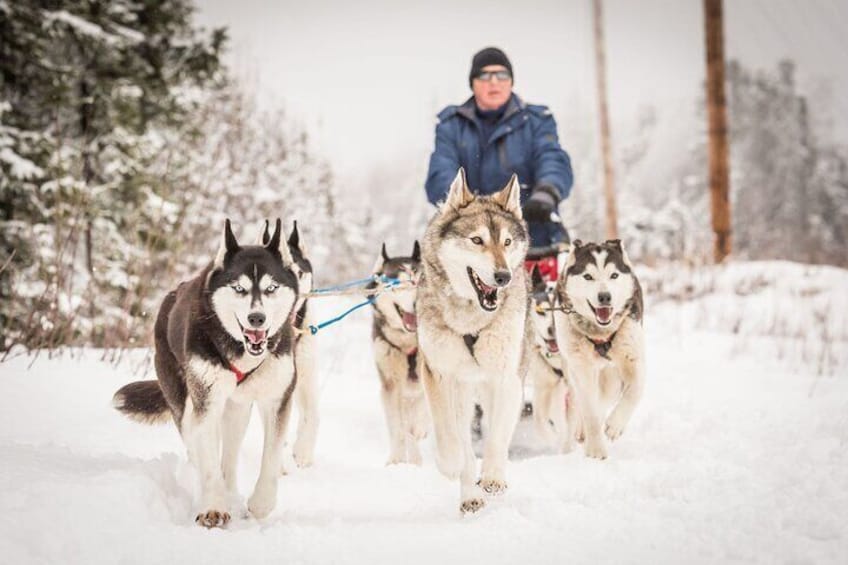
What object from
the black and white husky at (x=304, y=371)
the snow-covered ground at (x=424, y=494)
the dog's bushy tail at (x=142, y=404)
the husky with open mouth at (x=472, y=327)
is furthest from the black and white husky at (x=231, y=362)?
the black and white husky at (x=304, y=371)

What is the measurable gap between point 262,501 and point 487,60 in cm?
354

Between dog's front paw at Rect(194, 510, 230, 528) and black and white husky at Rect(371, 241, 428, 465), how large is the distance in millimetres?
2153

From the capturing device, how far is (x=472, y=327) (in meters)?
3.12

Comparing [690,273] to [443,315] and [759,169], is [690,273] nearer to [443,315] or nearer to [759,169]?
Result: [443,315]

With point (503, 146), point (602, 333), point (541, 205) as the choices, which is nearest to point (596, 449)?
point (602, 333)

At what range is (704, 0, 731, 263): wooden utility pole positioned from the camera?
450 inches

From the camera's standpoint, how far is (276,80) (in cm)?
1116

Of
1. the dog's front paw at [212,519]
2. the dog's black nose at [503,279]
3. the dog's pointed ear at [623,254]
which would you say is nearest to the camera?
the dog's front paw at [212,519]

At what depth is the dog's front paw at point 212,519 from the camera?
2.48 m

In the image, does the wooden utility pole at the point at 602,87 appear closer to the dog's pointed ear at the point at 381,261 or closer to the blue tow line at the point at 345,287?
the dog's pointed ear at the point at 381,261

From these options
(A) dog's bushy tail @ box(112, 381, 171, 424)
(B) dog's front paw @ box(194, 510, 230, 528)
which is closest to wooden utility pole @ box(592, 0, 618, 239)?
(A) dog's bushy tail @ box(112, 381, 171, 424)

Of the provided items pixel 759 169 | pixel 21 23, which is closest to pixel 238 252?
pixel 21 23

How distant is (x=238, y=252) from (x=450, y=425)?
140 cm

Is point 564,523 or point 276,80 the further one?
point 276,80
